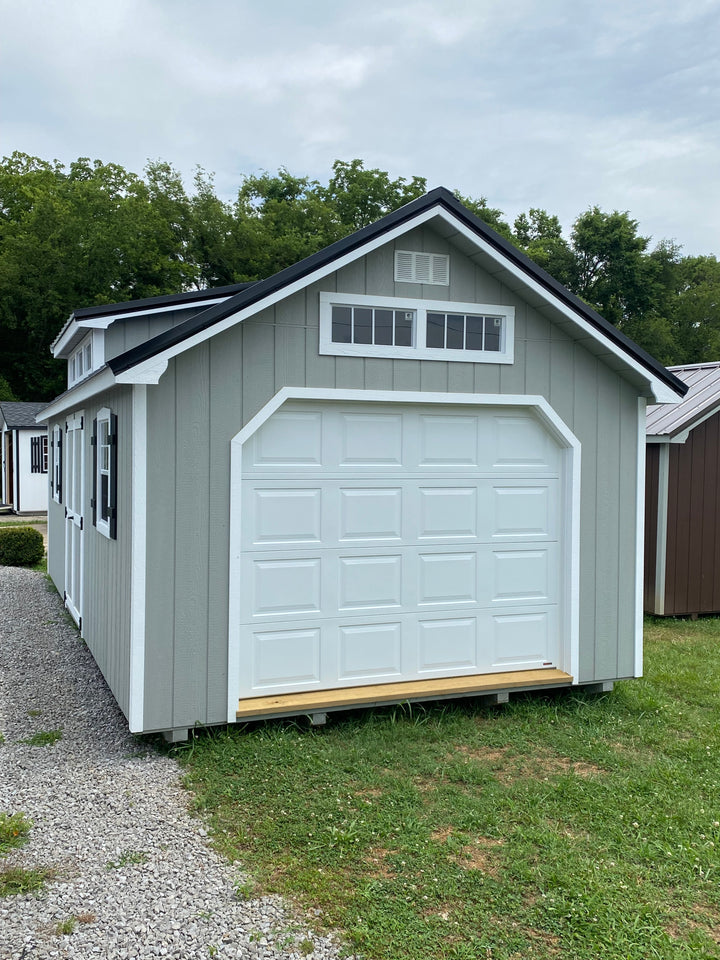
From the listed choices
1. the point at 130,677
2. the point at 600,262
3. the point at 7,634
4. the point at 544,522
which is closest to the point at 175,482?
the point at 130,677

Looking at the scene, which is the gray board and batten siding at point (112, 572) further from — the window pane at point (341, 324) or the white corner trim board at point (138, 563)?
the window pane at point (341, 324)

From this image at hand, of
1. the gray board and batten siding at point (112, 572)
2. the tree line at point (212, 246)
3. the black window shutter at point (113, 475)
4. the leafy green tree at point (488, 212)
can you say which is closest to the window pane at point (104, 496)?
the gray board and batten siding at point (112, 572)

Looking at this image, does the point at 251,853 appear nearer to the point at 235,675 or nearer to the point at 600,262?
the point at 235,675

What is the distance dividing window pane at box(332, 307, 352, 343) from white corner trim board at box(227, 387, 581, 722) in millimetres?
389

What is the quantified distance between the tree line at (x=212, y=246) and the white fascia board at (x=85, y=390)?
842 inches

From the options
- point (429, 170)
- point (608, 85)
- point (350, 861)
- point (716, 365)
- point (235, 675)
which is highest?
point (429, 170)

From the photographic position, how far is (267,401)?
566cm

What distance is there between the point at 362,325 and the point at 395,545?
5.61ft

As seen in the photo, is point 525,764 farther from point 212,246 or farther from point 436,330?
point 212,246

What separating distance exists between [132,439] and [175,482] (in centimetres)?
40

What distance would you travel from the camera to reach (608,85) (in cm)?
1199

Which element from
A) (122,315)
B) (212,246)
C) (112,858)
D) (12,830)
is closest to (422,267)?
(122,315)

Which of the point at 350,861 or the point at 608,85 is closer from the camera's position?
the point at 350,861

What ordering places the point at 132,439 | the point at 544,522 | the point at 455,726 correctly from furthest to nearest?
the point at 544,522 → the point at 455,726 → the point at 132,439
